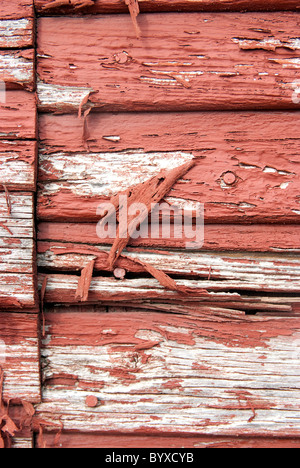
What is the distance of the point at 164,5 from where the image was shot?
1071mm

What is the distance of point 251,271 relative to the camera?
111cm

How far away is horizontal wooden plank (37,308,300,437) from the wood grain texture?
18cm

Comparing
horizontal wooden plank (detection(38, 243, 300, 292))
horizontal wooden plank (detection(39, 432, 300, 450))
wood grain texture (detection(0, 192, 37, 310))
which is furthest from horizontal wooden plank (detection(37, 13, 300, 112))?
horizontal wooden plank (detection(39, 432, 300, 450))

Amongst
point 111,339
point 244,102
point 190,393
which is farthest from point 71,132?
point 190,393

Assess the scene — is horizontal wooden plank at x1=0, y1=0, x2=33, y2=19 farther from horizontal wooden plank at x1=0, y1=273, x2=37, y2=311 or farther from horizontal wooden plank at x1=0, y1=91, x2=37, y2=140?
horizontal wooden plank at x1=0, y1=273, x2=37, y2=311

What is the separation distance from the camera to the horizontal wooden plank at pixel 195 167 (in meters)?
1.09

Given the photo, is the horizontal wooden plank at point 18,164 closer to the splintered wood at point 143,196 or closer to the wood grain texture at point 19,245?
the wood grain texture at point 19,245

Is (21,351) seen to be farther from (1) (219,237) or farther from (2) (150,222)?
(1) (219,237)

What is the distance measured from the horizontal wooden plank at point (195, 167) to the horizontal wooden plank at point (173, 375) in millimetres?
364

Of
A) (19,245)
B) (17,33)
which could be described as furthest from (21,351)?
(17,33)

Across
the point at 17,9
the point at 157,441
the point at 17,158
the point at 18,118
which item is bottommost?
the point at 157,441

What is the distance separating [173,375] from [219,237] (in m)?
0.46

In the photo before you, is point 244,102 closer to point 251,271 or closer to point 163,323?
point 251,271

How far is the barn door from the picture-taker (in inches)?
42.4
